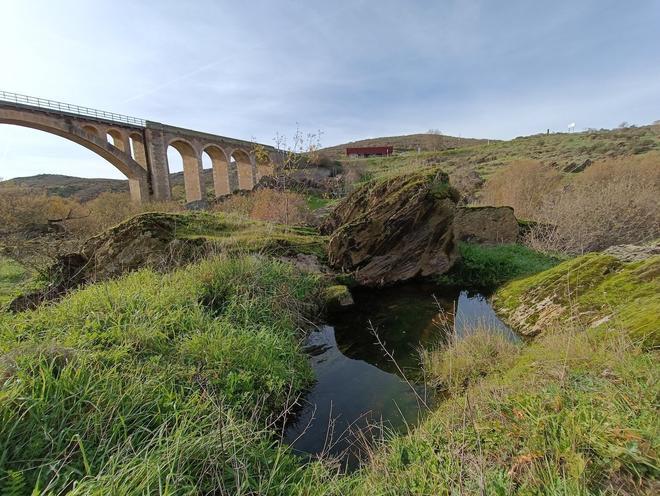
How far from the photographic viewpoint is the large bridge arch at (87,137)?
20.8 meters

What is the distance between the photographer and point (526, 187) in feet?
44.1

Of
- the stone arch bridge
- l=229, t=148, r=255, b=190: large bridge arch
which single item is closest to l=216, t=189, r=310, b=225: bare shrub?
the stone arch bridge

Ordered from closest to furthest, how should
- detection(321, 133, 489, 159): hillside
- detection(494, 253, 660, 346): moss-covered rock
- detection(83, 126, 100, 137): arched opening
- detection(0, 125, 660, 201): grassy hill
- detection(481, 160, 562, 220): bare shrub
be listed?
detection(494, 253, 660, 346): moss-covered rock, detection(481, 160, 562, 220): bare shrub, detection(0, 125, 660, 201): grassy hill, detection(83, 126, 100, 137): arched opening, detection(321, 133, 489, 159): hillside

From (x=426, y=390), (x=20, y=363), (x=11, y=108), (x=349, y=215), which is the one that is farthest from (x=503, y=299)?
(x=11, y=108)

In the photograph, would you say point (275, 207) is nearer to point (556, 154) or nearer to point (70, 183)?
point (556, 154)

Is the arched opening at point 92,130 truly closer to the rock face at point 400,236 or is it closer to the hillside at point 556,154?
the hillside at point 556,154

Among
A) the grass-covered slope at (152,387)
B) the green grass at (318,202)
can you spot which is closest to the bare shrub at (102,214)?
the grass-covered slope at (152,387)

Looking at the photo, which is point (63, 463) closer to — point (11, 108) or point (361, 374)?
point (361, 374)

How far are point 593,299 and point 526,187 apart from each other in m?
10.6

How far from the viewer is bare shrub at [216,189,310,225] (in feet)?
44.3

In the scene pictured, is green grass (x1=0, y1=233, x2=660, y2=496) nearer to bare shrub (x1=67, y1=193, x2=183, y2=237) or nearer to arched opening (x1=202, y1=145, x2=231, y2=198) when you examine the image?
bare shrub (x1=67, y1=193, x2=183, y2=237)

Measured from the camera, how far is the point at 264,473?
2.41 meters

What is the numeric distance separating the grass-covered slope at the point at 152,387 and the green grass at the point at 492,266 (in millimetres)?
5121

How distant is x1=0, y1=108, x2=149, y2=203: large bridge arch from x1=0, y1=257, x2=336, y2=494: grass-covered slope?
22165 mm
